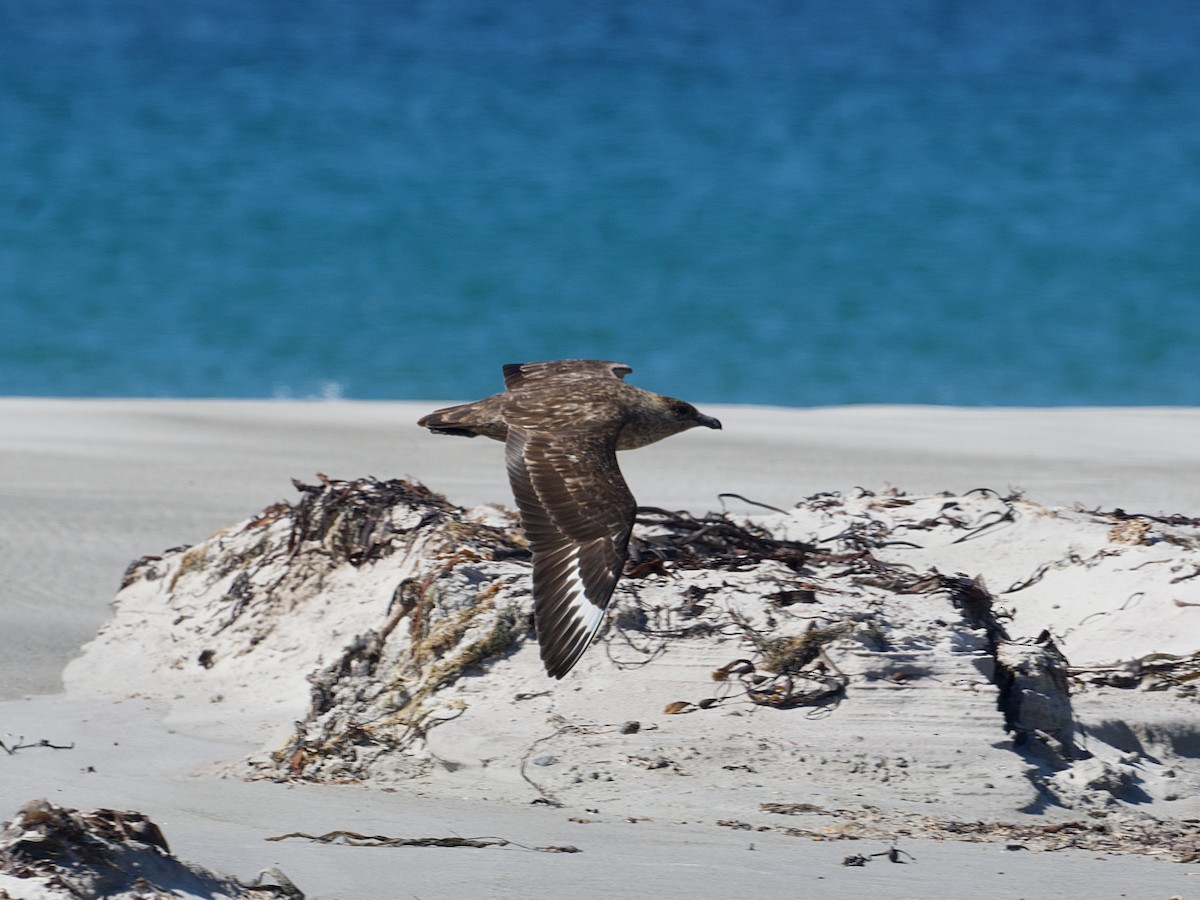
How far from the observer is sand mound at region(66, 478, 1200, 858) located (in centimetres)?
484

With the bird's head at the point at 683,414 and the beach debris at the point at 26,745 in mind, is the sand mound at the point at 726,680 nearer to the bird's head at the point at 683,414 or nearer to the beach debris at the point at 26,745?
the bird's head at the point at 683,414

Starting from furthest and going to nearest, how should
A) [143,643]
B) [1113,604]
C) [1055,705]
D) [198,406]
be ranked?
1. [198,406]
2. [143,643]
3. [1113,604]
4. [1055,705]

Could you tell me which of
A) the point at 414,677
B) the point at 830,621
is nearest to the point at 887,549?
the point at 830,621

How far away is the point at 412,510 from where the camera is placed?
689 cm

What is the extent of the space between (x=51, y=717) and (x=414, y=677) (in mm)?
1469

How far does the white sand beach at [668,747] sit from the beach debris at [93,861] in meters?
0.08

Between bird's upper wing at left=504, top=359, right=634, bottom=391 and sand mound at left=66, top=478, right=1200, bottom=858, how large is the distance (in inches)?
23.2

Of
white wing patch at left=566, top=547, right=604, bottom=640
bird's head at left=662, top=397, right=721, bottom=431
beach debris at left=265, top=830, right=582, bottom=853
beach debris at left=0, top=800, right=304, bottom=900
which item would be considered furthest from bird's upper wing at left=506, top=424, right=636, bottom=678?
beach debris at left=0, top=800, right=304, bottom=900

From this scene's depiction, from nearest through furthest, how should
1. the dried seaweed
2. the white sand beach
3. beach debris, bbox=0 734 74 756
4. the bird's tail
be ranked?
the white sand beach
beach debris, bbox=0 734 74 756
the dried seaweed
the bird's tail

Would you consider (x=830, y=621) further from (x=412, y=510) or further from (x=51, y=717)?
(x=51, y=717)

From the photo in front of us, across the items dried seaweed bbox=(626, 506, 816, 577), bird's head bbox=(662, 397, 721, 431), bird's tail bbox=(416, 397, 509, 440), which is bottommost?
dried seaweed bbox=(626, 506, 816, 577)

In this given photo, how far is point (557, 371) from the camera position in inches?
281

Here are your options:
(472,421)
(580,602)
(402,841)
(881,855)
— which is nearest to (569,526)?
(580,602)

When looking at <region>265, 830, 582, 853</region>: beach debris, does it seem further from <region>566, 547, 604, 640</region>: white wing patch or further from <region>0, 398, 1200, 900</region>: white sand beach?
<region>566, 547, 604, 640</region>: white wing patch
